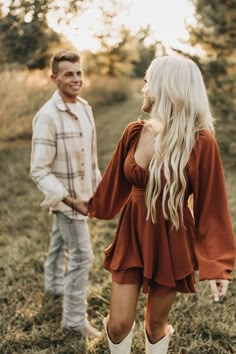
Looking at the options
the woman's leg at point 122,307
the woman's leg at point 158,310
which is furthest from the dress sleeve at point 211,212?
the woman's leg at point 122,307

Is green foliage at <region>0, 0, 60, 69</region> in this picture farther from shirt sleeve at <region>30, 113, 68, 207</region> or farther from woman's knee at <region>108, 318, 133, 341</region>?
woman's knee at <region>108, 318, 133, 341</region>

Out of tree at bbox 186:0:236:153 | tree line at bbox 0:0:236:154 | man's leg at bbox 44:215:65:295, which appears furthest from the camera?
tree at bbox 186:0:236:153

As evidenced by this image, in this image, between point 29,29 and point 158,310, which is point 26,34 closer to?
point 29,29

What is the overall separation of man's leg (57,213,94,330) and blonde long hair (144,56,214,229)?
1012 mm

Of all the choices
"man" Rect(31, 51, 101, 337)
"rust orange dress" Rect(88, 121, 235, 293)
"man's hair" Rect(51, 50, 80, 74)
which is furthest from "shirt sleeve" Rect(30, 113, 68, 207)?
"rust orange dress" Rect(88, 121, 235, 293)

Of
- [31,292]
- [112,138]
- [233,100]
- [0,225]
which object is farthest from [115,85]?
[31,292]

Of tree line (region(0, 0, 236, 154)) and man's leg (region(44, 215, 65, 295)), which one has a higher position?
tree line (region(0, 0, 236, 154))

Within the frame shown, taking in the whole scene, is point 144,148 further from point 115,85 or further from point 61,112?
point 115,85

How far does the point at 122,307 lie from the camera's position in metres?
2.32

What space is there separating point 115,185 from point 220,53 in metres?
7.90

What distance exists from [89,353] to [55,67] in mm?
1808

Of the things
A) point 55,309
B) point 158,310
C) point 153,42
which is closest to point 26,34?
point 153,42

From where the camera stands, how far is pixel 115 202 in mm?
2654

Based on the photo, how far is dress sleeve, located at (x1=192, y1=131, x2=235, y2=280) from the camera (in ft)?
7.25
